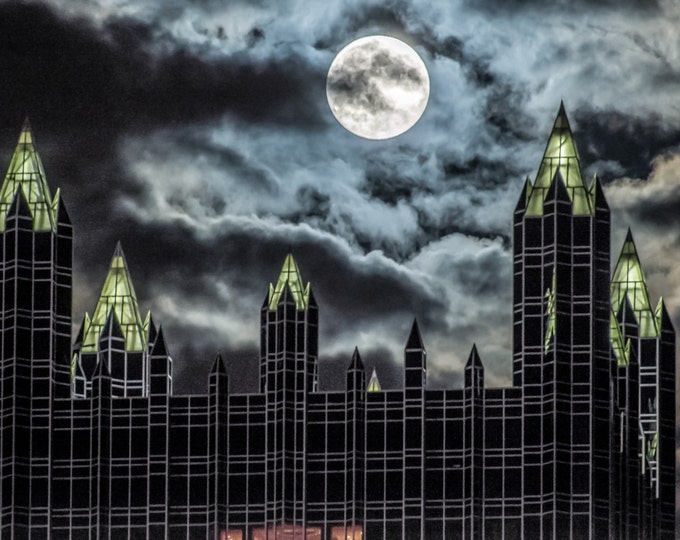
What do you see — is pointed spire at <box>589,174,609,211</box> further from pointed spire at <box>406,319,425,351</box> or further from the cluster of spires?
pointed spire at <box>406,319,425,351</box>

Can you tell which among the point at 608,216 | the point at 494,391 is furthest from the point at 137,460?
the point at 608,216

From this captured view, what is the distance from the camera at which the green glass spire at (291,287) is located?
159875 millimetres

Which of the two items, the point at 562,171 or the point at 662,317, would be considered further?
the point at 662,317

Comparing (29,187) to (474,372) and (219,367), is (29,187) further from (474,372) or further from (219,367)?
(474,372)

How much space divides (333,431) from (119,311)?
17.5 metres

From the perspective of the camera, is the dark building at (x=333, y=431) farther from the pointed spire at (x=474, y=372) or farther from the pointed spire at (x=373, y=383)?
the pointed spire at (x=373, y=383)

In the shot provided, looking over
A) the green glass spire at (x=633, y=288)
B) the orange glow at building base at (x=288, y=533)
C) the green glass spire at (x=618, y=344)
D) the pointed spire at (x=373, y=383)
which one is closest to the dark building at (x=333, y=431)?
the orange glow at building base at (x=288, y=533)

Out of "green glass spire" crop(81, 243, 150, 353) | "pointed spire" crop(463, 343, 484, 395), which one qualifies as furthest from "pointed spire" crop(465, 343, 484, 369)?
"green glass spire" crop(81, 243, 150, 353)

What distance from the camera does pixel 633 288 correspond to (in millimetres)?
170125

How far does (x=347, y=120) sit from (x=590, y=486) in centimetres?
3316

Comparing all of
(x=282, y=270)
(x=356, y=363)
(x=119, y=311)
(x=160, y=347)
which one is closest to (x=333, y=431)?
(x=356, y=363)

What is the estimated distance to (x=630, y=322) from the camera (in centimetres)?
16862

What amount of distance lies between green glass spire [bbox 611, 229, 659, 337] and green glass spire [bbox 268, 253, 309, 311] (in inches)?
803

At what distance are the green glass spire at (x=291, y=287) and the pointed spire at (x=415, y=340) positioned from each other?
6.12m
